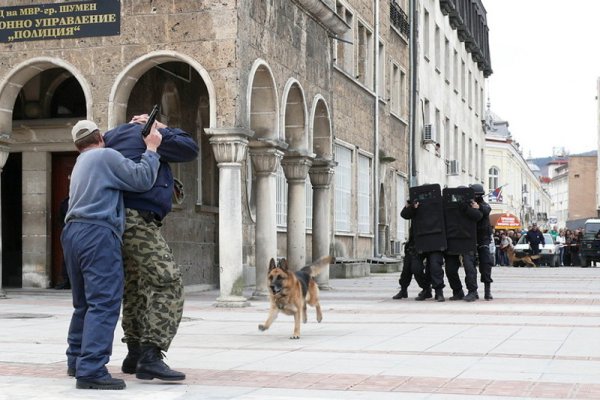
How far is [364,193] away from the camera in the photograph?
3397 cm

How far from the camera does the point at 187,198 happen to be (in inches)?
838

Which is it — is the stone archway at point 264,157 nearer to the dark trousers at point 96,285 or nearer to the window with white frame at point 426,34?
the dark trousers at point 96,285

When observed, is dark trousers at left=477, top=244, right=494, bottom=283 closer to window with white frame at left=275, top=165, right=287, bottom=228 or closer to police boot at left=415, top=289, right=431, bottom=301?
police boot at left=415, top=289, right=431, bottom=301

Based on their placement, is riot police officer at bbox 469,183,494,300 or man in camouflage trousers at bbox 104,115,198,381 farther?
riot police officer at bbox 469,183,494,300

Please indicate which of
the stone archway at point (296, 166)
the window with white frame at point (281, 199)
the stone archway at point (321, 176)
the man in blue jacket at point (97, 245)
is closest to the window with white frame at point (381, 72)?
the window with white frame at point (281, 199)

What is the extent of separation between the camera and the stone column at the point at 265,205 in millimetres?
18375

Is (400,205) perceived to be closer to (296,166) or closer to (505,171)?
(296,166)

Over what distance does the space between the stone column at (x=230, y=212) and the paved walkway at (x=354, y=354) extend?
46cm

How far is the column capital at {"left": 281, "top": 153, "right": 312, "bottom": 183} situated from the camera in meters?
20.4

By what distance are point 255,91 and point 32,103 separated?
505 cm

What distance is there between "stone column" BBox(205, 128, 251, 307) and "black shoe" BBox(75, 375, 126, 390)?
877cm

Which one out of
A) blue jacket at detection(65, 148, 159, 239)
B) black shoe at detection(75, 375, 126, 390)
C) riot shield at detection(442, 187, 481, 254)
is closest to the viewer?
black shoe at detection(75, 375, 126, 390)

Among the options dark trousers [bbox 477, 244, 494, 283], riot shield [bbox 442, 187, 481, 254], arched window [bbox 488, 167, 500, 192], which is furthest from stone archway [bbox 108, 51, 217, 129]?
arched window [bbox 488, 167, 500, 192]

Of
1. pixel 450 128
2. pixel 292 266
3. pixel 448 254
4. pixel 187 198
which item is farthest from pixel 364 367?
pixel 450 128
